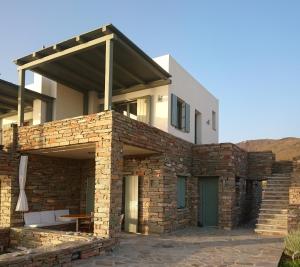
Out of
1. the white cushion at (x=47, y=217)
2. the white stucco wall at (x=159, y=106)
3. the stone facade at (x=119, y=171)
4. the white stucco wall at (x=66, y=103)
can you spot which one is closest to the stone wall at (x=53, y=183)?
the stone facade at (x=119, y=171)

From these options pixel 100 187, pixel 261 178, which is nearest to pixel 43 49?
pixel 100 187

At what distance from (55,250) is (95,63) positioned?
710 centimetres

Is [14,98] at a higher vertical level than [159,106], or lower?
higher

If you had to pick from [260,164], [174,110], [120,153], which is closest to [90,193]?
[174,110]

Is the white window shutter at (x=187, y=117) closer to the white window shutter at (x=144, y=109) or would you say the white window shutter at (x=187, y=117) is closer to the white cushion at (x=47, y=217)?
the white window shutter at (x=144, y=109)

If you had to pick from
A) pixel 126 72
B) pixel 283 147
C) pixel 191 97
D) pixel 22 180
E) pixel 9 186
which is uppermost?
pixel 126 72

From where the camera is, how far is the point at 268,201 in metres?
13.3

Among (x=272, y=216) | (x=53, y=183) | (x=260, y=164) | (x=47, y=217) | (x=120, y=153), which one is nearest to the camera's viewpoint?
(x=120, y=153)

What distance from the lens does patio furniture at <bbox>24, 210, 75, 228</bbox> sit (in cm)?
1138

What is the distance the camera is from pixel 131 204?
1224cm

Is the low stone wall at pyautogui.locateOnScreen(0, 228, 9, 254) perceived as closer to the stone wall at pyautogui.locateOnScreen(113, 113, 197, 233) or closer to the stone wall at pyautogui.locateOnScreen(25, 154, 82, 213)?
the stone wall at pyautogui.locateOnScreen(25, 154, 82, 213)

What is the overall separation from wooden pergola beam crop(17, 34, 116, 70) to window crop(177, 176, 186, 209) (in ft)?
19.3

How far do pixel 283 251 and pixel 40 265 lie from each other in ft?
19.7

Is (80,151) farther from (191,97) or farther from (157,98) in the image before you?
(191,97)
